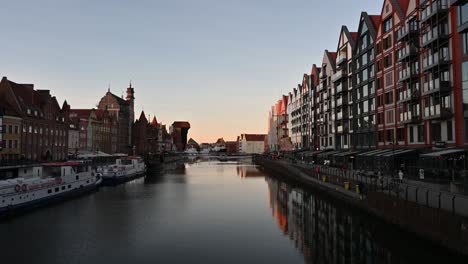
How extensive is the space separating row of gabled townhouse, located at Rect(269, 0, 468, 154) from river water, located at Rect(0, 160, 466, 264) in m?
14.4

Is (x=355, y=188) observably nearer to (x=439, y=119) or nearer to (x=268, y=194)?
(x=439, y=119)

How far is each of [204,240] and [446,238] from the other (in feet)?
52.6

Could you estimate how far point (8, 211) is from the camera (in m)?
34.0

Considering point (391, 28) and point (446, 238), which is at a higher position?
point (391, 28)

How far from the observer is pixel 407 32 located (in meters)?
42.9

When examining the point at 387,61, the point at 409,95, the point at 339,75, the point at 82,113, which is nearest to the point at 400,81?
the point at 409,95

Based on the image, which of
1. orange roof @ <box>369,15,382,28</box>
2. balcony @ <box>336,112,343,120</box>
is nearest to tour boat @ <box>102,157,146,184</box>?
balcony @ <box>336,112,343,120</box>

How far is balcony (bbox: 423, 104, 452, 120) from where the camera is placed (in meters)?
36.5

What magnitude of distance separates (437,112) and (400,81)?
32.0 ft

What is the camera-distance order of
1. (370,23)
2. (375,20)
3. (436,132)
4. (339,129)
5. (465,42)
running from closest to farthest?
(465,42)
(436,132)
(370,23)
(375,20)
(339,129)

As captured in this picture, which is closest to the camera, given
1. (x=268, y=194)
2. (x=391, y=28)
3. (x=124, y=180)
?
(x=391, y=28)

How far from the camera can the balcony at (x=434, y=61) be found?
36656 millimetres

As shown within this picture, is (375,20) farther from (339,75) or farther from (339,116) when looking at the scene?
(339,116)

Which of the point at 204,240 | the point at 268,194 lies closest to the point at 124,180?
the point at 268,194
